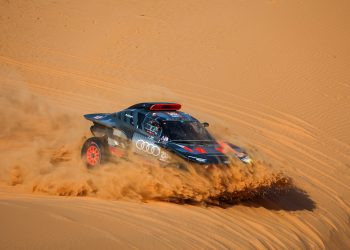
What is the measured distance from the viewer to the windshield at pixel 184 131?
391 inches

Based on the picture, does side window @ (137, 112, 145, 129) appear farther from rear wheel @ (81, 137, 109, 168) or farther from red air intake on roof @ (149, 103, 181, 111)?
rear wheel @ (81, 137, 109, 168)

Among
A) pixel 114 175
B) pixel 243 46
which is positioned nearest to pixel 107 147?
pixel 114 175

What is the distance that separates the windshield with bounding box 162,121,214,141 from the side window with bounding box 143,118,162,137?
0.11 meters

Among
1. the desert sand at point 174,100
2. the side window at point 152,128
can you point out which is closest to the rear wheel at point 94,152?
the desert sand at point 174,100

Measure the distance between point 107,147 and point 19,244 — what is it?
484 cm

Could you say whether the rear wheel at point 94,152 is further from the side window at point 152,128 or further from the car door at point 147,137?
the side window at point 152,128

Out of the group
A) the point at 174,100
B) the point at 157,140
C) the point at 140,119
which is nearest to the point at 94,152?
the point at 140,119

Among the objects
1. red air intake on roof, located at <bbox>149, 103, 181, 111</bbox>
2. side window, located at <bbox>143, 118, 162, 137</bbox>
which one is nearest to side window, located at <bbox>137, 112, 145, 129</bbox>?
side window, located at <bbox>143, 118, 162, 137</bbox>

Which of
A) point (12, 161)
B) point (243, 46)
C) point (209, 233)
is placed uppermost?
point (243, 46)

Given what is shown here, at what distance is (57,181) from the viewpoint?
9.64 meters

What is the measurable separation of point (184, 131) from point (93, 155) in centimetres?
187

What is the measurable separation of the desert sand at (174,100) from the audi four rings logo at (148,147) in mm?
391

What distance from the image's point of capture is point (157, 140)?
975 centimetres

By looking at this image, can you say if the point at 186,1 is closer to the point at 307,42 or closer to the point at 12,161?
the point at 307,42
